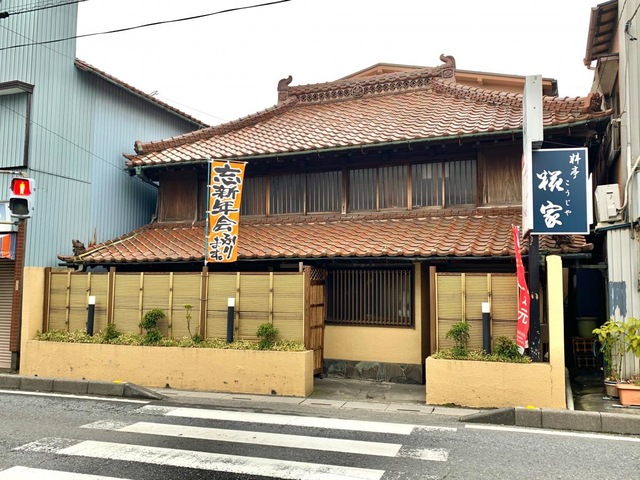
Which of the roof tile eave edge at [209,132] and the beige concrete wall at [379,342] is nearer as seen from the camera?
the beige concrete wall at [379,342]

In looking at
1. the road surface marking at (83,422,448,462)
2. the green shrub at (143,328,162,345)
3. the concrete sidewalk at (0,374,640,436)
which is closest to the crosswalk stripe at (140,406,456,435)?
the road surface marking at (83,422,448,462)

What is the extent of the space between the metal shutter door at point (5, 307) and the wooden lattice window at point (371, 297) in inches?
337

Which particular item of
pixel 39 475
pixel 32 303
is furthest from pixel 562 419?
pixel 32 303

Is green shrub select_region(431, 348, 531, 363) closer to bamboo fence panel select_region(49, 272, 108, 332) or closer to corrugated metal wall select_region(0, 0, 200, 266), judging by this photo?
bamboo fence panel select_region(49, 272, 108, 332)

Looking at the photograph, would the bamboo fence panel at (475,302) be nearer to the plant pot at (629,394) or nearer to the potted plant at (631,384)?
the potted plant at (631,384)

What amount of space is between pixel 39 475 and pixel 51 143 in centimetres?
1061

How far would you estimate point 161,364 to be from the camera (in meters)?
11.0

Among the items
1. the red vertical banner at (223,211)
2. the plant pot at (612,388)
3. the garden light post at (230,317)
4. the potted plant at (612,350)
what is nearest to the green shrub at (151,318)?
the red vertical banner at (223,211)

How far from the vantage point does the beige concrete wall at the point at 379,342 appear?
11242mm

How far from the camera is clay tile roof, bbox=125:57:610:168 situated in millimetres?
11742

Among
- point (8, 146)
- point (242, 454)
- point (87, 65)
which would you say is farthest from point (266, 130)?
point (242, 454)

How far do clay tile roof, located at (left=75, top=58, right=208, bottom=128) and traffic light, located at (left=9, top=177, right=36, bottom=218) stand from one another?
25.7 feet

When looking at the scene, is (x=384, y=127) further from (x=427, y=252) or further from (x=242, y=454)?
(x=242, y=454)

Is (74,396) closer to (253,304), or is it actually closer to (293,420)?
(253,304)
